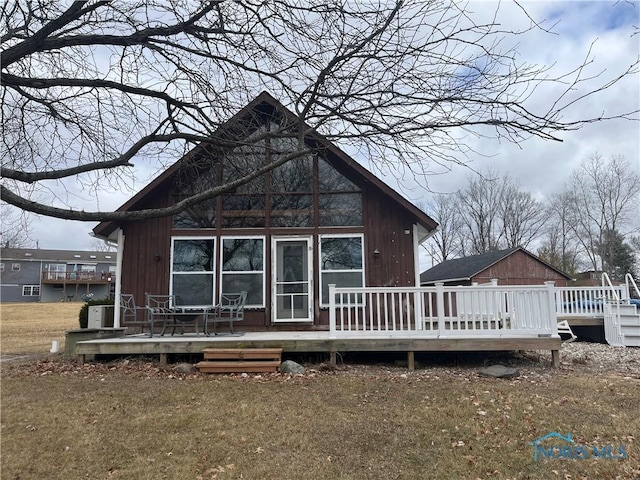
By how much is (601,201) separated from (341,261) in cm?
3420

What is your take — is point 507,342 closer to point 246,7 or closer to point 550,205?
point 246,7

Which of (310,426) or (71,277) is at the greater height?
(71,277)

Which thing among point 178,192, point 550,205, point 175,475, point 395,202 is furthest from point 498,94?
point 550,205

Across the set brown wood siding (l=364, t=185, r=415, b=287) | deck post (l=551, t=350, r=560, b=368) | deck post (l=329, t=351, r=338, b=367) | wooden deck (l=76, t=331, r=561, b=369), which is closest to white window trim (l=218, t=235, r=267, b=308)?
wooden deck (l=76, t=331, r=561, b=369)

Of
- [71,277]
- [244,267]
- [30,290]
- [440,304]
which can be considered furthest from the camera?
[30,290]

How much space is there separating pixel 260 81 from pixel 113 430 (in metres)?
3.70

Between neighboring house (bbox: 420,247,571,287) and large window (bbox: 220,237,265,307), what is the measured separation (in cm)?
1604

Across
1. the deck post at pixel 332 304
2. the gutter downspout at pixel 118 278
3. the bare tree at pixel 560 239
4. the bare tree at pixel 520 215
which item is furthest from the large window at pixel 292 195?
the bare tree at pixel 560 239

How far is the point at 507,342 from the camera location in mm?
7359

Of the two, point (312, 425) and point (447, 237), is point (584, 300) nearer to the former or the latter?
point (312, 425)

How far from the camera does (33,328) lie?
18.8 meters

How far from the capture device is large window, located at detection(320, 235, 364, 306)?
33.3 ft

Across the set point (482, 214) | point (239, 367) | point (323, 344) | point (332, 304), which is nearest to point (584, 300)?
point (332, 304)

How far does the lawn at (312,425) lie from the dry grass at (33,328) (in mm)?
5986
